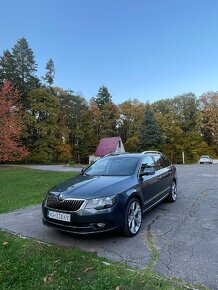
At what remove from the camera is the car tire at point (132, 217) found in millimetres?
4703

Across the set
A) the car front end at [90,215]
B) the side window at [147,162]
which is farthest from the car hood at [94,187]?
the side window at [147,162]

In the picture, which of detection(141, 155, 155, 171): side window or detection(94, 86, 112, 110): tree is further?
detection(94, 86, 112, 110): tree

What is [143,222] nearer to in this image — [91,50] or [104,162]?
[104,162]

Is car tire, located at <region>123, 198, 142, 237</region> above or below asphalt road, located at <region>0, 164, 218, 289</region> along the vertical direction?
above

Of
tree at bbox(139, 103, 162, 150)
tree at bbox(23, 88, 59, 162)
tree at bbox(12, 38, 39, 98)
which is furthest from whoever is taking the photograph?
tree at bbox(139, 103, 162, 150)

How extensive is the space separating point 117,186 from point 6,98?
23.8m

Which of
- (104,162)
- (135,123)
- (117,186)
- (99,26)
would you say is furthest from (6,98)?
(135,123)

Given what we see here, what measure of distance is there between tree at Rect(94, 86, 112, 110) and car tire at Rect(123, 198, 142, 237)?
53164mm

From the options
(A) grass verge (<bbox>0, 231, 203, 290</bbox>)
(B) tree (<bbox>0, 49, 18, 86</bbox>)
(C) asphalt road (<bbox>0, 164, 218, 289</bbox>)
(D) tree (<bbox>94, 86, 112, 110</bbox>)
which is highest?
(B) tree (<bbox>0, 49, 18, 86</bbox>)

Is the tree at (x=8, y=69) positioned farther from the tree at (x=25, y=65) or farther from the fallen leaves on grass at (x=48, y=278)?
the fallen leaves on grass at (x=48, y=278)

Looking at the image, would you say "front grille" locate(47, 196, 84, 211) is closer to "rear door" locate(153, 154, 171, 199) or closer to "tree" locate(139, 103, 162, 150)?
"rear door" locate(153, 154, 171, 199)

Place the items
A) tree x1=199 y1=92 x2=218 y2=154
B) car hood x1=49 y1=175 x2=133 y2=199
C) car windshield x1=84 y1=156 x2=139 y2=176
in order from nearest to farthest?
car hood x1=49 y1=175 x2=133 y2=199
car windshield x1=84 y1=156 x2=139 y2=176
tree x1=199 y1=92 x2=218 y2=154

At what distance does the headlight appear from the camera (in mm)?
4383

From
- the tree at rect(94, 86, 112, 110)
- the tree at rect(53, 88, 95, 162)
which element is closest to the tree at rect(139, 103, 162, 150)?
the tree at rect(53, 88, 95, 162)
